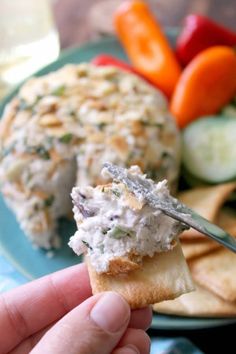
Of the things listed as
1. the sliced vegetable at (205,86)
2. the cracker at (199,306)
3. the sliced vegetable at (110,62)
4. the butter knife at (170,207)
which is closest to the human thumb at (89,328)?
the butter knife at (170,207)

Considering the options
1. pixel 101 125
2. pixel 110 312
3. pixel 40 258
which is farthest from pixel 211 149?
pixel 110 312

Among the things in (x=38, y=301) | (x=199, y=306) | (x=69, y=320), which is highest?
(x=69, y=320)

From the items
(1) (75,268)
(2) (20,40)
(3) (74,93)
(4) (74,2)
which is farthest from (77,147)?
(4) (74,2)

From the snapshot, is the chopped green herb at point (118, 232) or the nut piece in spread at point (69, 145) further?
the nut piece in spread at point (69, 145)

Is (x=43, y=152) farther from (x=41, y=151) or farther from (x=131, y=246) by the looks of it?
(x=131, y=246)

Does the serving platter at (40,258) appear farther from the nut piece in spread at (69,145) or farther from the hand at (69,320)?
the hand at (69,320)

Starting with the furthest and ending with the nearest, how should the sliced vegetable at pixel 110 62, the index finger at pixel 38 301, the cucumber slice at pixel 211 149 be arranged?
the sliced vegetable at pixel 110 62
the cucumber slice at pixel 211 149
the index finger at pixel 38 301

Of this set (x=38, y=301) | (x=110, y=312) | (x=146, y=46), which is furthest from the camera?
(x=146, y=46)
